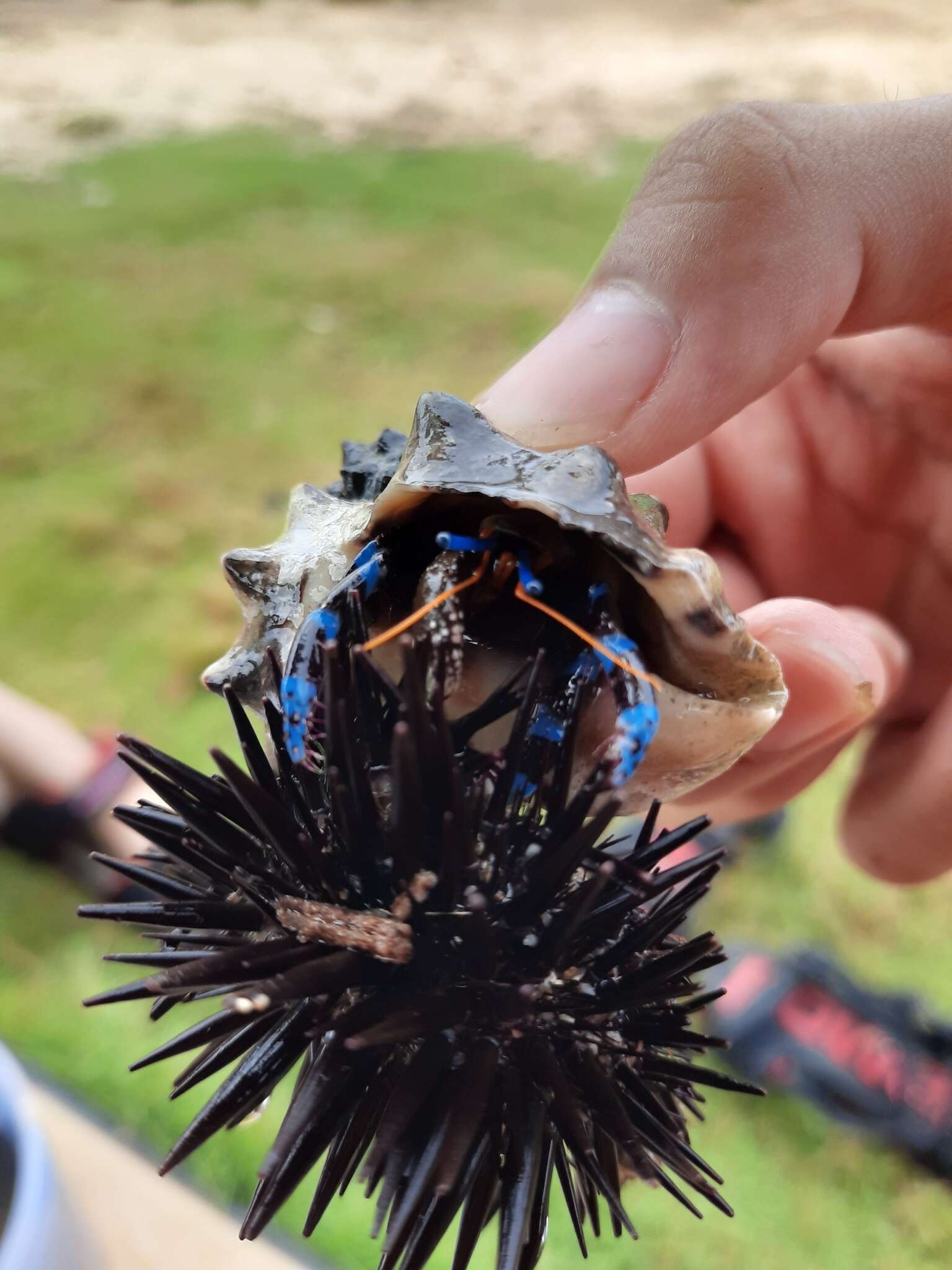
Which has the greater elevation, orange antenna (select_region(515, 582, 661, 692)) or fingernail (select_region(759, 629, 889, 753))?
orange antenna (select_region(515, 582, 661, 692))

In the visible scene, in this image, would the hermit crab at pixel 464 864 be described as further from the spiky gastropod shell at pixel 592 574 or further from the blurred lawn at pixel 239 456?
the blurred lawn at pixel 239 456

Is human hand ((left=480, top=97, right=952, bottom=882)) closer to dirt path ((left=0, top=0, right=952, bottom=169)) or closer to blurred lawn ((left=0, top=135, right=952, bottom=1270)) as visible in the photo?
blurred lawn ((left=0, top=135, right=952, bottom=1270))

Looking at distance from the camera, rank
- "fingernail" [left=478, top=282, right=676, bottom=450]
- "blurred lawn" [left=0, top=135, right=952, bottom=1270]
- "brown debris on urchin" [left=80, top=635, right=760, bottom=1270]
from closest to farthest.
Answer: "brown debris on urchin" [left=80, top=635, right=760, bottom=1270] < "fingernail" [left=478, top=282, right=676, bottom=450] < "blurred lawn" [left=0, top=135, right=952, bottom=1270]

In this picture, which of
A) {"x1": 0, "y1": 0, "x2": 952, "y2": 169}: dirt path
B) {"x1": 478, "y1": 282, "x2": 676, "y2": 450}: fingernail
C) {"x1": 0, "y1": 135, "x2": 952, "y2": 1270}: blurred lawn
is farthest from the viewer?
{"x1": 0, "y1": 0, "x2": 952, "y2": 169}: dirt path

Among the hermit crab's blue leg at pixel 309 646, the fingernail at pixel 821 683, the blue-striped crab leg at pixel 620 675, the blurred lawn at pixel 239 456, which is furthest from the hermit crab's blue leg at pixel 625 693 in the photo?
the blurred lawn at pixel 239 456

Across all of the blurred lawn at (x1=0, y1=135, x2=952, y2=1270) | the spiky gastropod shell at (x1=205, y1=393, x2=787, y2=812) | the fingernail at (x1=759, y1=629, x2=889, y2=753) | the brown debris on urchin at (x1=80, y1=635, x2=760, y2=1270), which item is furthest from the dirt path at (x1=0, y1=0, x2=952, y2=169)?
the brown debris on urchin at (x1=80, y1=635, x2=760, y2=1270)

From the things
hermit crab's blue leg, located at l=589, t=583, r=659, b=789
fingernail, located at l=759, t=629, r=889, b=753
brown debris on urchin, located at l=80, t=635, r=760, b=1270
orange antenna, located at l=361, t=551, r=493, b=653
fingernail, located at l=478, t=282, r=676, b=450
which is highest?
fingernail, located at l=478, t=282, r=676, b=450

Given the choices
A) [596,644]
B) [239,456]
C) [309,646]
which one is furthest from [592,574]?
[239,456]

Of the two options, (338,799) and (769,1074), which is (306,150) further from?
(338,799)
